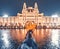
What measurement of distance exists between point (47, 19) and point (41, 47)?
29.9 metres

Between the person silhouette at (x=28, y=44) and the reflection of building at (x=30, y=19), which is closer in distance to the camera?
the person silhouette at (x=28, y=44)

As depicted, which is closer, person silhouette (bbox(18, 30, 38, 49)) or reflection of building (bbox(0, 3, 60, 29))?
person silhouette (bbox(18, 30, 38, 49))

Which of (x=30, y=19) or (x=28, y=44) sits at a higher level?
(x=30, y=19)

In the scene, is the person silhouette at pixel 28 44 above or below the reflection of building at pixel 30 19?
below

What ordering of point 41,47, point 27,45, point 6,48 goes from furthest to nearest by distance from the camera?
1. point 41,47
2. point 6,48
3. point 27,45

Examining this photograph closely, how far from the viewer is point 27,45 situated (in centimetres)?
739

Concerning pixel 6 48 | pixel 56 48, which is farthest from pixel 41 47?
pixel 6 48

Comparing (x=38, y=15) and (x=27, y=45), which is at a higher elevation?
(x=38, y=15)

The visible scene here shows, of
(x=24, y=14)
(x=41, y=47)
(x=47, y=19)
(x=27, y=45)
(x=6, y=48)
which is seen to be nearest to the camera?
(x=27, y=45)

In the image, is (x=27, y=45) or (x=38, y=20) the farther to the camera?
(x=38, y=20)

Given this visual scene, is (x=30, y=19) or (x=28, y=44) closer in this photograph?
(x=28, y=44)

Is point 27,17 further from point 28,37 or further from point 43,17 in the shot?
point 28,37

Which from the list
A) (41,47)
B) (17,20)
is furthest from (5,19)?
(41,47)

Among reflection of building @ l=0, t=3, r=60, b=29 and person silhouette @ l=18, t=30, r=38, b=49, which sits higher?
reflection of building @ l=0, t=3, r=60, b=29
